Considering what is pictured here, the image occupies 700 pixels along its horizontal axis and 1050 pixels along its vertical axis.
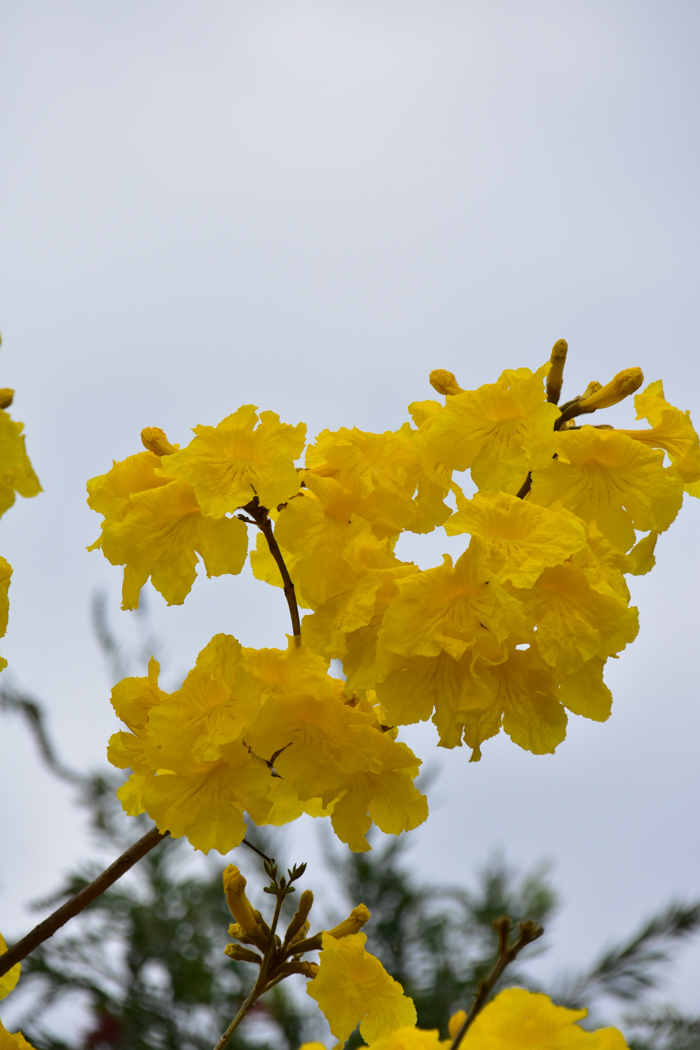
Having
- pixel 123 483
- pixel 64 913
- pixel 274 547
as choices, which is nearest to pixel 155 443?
pixel 123 483

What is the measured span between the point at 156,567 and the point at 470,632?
0.45 m

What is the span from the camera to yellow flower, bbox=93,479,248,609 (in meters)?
1.25

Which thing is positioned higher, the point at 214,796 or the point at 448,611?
the point at 448,611

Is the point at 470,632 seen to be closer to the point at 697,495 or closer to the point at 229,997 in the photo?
the point at 697,495

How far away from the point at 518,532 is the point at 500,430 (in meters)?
0.17

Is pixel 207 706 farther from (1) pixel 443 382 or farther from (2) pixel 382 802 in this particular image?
(1) pixel 443 382

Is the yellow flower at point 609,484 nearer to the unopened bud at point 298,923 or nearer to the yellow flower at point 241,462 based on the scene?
the yellow flower at point 241,462

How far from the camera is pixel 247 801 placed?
1179 mm

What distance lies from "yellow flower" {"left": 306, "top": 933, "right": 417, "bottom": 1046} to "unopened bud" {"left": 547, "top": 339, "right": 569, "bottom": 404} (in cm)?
86

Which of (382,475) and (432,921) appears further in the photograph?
(432,921)

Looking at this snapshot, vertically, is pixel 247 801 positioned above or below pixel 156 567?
below

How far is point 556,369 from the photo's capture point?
133cm

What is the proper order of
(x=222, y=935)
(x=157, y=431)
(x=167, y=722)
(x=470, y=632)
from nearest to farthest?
1. (x=470, y=632)
2. (x=167, y=722)
3. (x=157, y=431)
4. (x=222, y=935)

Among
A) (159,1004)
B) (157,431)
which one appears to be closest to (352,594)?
(157,431)
